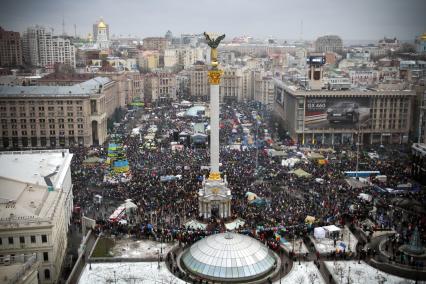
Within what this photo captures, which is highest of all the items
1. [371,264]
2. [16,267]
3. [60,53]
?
[60,53]

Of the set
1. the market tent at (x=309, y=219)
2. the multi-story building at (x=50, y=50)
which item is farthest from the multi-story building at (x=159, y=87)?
the market tent at (x=309, y=219)

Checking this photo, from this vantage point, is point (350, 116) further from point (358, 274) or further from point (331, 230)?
point (358, 274)

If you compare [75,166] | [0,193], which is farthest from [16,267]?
[75,166]

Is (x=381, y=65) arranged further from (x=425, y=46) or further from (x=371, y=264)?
(x=371, y=264)

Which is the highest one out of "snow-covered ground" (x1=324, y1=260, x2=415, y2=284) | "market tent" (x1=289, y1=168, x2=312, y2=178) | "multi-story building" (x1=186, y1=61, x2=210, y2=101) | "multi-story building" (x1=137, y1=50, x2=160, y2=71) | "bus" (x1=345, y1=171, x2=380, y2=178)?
"multi-story building" (x1=137, y1=50, x2=160, y2=71)

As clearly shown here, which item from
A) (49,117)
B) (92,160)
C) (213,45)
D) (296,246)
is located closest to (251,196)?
(296,246)

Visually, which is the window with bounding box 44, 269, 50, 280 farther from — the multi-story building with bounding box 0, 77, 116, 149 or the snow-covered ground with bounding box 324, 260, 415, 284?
the multi-story building with bounding box 0, 77, 116, 149

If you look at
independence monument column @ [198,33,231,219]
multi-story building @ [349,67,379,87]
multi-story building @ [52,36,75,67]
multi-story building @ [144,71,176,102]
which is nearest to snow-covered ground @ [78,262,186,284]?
independence monument column @ [198,33,231,219]
